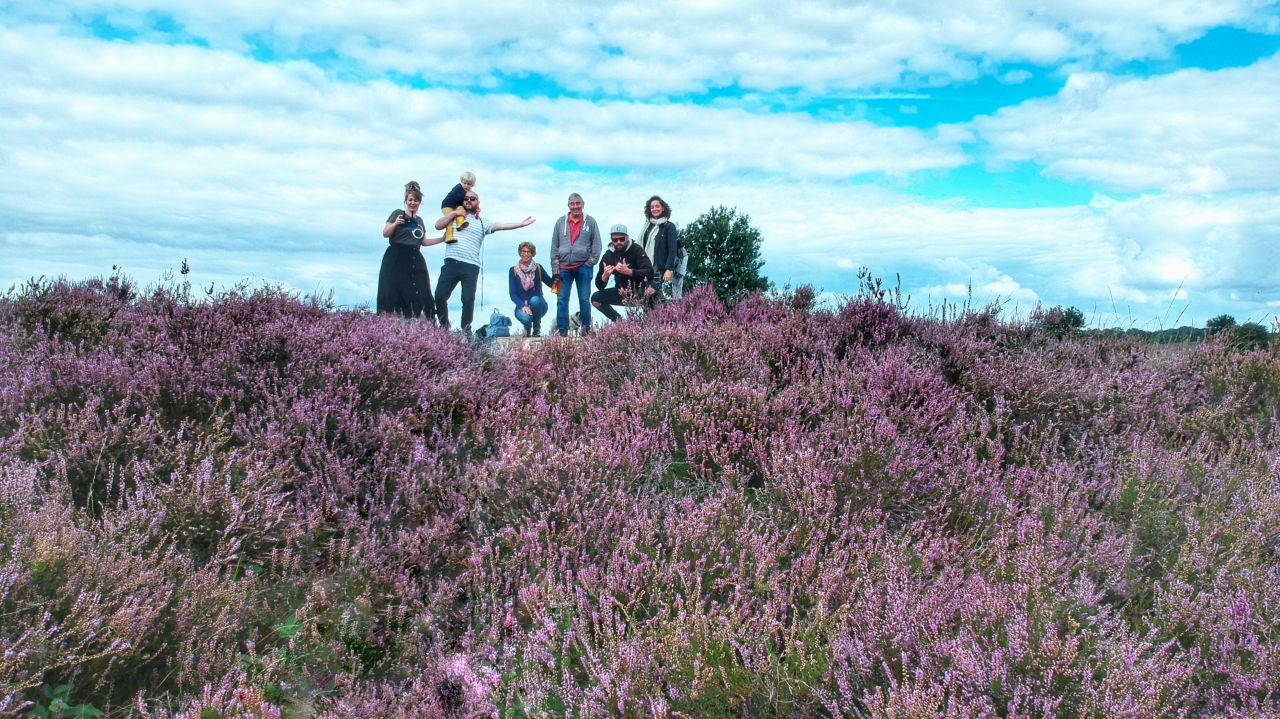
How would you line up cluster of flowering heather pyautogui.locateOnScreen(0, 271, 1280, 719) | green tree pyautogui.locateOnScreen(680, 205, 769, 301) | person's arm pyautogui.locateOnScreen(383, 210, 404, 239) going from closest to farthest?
cluster of flowering heather pyautogui.locateOnScreen(0, 271, 1280, 719) < person's arm pyautogui.locateOnScreen(383, 210, 404, 239) < green tree pyautogui.locateOnScreen(680, 205, 769, 301)

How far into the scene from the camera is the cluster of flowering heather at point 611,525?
2625 mm

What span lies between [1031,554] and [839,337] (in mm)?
3347

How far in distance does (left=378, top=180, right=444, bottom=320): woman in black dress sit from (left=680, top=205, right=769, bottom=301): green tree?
969cm

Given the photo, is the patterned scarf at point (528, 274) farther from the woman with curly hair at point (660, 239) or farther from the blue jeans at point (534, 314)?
the woman with curly hair at point (660, 239)

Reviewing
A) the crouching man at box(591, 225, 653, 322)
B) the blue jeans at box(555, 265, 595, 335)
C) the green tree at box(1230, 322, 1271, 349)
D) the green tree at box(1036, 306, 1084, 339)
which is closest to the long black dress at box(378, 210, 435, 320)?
the blue jeans at box(555, 265, 595, 335)

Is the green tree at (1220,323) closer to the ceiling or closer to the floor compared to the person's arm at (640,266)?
closer to the floor

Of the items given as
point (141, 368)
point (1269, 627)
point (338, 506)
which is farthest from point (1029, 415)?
point (141, 368)

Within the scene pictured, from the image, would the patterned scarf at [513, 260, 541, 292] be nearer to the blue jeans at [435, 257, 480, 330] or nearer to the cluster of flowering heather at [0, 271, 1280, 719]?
the blue jeans at [435, 257, 480, 330]

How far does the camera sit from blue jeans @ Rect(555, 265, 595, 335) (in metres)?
10.4

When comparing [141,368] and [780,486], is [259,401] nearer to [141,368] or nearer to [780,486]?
[141,368]

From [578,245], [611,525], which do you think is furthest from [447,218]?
[611,525]

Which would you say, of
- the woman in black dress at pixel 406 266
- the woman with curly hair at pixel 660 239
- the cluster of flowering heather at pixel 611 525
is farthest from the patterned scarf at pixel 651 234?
the cluster of flowering heather at pixel 611 525

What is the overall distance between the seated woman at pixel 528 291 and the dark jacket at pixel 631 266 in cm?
87

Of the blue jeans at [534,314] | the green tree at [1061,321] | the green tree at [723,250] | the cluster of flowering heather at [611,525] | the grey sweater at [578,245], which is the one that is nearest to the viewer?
the cluster of flowering heather at [611,525]
